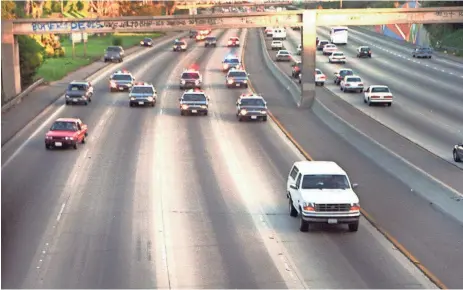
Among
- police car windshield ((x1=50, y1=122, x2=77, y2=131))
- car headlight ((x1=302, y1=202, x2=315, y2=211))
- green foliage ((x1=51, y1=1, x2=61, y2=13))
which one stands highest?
green foliage ((x1=51, y1=1, x2=61, y2=13))

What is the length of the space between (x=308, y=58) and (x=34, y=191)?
109 feet

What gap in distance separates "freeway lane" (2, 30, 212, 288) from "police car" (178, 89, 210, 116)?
4404mm

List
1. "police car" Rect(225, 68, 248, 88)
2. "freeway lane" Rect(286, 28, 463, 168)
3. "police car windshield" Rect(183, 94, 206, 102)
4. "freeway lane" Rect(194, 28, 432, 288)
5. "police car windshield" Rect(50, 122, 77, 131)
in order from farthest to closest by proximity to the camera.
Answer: "police car" Rect(225, 68, 248, 88), "police car windshield" Rect(183, 94, 206, 102), "freeway lane" Rect(286, 28, 463, 168), "police car windshield" Rect(50, 122, 77, 131), "freeway lane" Rect(194, 28, 432, 288)

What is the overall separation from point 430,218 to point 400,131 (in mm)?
21338

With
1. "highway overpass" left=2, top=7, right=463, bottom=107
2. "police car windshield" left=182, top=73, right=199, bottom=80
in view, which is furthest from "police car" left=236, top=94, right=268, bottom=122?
"police car windshield" left=182, top=73, right=199, bottom=80

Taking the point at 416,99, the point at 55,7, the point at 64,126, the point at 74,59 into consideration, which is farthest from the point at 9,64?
the point at 55,7

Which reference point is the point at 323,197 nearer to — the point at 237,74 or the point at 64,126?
the point at 64,126

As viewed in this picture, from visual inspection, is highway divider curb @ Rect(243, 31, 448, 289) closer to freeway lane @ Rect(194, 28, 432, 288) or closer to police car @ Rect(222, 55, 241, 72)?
freeway lane @ Rect(194, 28, 432, 288)

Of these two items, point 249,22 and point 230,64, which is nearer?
point 249,22

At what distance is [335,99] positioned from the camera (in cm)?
6134

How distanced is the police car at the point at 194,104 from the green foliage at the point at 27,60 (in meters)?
18.1

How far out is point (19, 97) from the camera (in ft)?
189

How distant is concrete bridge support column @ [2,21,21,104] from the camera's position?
5831cm

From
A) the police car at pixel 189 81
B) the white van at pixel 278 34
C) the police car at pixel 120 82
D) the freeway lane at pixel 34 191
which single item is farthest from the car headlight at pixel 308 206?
the white van at pixel 278 34
